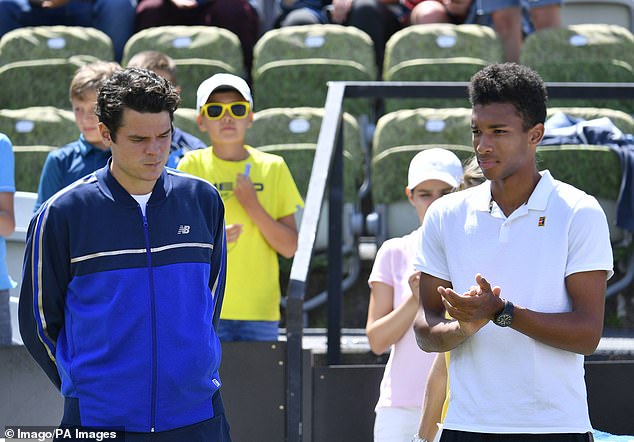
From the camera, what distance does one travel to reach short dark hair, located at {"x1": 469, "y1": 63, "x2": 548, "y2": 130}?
286cm

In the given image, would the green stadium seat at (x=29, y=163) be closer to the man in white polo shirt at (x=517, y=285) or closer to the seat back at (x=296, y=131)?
the seat back at (x=296, y=131)

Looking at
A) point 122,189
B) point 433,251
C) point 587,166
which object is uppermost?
point 122,189

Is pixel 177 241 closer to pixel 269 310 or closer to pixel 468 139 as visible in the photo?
pixel 269 310

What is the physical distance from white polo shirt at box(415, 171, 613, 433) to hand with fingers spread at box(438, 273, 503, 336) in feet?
0.51

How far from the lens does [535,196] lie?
282 centimetres

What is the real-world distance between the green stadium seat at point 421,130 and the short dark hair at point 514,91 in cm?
321

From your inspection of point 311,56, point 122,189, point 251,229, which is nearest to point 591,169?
point 251,229

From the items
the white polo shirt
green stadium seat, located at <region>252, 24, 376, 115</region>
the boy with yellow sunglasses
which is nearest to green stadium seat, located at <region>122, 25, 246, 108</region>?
green stadium seat, located at <region>252, 24, 376, 115</region>

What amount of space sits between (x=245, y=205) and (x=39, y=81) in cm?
316

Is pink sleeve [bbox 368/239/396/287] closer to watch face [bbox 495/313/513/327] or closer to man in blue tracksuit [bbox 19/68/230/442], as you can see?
man in blue tracksuit [bbox 19/68/230/442]

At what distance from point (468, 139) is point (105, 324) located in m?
3.60

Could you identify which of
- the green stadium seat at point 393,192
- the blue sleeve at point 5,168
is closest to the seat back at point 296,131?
the green stadium seat at point 393,192

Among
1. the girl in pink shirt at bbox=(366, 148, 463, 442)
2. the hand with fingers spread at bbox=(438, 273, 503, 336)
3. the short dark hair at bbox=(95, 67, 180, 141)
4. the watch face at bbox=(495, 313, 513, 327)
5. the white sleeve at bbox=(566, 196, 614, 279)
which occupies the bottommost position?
the girl in pink shirt at bbox=(366, 148, 463, 442)

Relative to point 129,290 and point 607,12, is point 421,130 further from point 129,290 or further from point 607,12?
point 129,290
